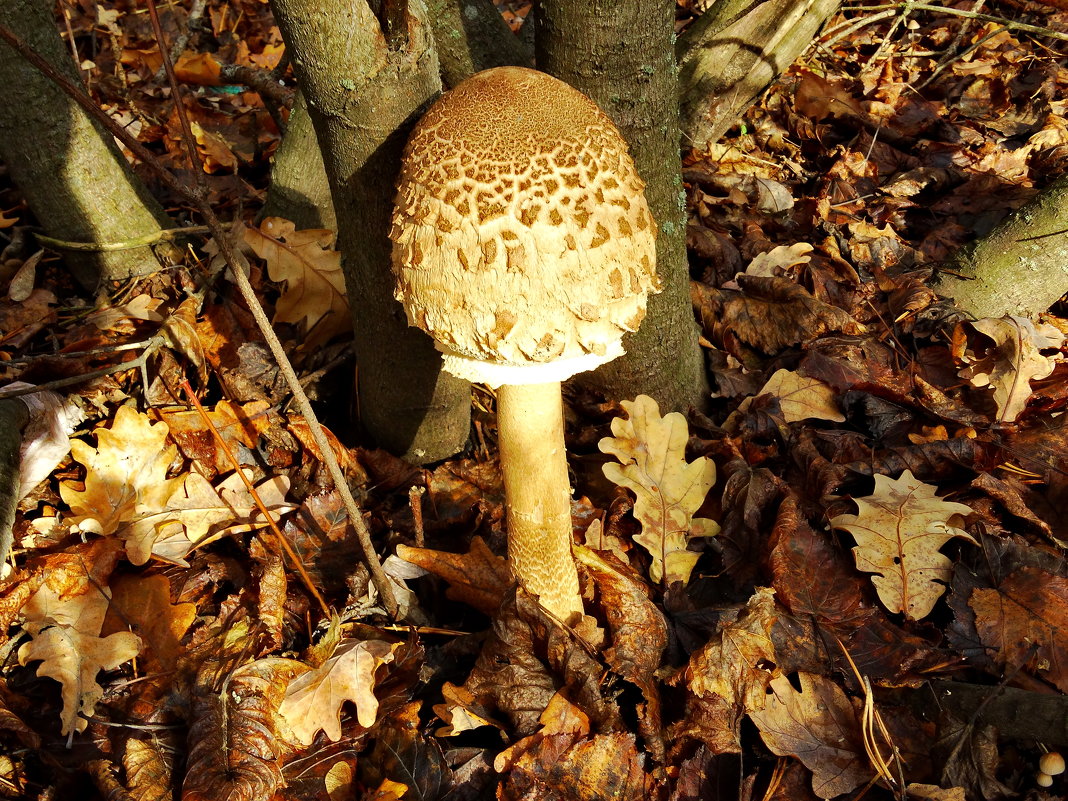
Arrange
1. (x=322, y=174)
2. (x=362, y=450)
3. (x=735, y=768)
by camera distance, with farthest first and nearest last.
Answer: (x=322, y=174) < (x=362, y=450) < (x=735, y=768)

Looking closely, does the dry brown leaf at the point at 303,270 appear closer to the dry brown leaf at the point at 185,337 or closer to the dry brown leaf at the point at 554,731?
the dry brown leaf at the point at 185,337

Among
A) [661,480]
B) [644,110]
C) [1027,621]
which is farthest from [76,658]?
[1027,621]

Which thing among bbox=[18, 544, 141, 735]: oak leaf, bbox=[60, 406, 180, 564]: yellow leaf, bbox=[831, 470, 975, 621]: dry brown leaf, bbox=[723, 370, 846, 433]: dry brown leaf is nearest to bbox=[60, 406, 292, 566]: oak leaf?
bbox=[60, 406, 180, 564]: yellow leaf

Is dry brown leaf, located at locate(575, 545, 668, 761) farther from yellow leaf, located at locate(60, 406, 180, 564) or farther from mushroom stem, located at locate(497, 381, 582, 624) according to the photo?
yellow leaf, located at locate(60, 406, 180, 564)

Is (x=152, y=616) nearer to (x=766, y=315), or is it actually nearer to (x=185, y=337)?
(x=185, y=337)

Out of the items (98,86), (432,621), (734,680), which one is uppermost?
(98,86)

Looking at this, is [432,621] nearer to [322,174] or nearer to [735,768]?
[735,768]

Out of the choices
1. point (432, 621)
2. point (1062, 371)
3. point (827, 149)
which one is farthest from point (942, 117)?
point (432, 621)

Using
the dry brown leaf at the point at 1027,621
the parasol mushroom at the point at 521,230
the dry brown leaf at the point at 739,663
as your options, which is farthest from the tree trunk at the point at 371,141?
the dry brown leaf at the point at 1027,621
